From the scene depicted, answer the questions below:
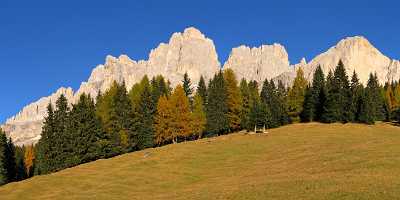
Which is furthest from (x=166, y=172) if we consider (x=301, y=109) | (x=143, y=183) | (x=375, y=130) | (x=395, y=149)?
(x=301, y=109)

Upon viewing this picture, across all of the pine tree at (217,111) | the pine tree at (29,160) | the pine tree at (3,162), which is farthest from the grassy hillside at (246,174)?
the pine tree at (29,160)

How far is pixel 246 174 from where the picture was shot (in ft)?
203

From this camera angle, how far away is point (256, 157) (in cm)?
7638

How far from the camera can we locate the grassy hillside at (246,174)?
143 feet

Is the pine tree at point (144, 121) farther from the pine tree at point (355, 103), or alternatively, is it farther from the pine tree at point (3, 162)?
the pine tree at point (355, 103)

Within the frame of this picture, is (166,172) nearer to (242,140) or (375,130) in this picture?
(242,140)

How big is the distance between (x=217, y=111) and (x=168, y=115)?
48.2ft

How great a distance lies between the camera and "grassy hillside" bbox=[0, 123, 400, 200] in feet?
143

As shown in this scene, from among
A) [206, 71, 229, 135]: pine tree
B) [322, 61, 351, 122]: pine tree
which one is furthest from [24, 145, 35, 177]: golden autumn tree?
[322, 61, 351, 122]: pine tree

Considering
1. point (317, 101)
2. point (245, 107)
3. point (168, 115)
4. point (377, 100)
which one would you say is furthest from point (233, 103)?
point (377, 100)

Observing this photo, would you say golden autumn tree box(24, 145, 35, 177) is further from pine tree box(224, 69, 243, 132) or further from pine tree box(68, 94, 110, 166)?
pine tree box(224, 69, 243, 132)

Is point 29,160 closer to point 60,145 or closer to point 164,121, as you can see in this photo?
point 60,145

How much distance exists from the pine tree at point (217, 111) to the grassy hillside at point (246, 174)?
79.8 ft

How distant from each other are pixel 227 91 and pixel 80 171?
5594cm
